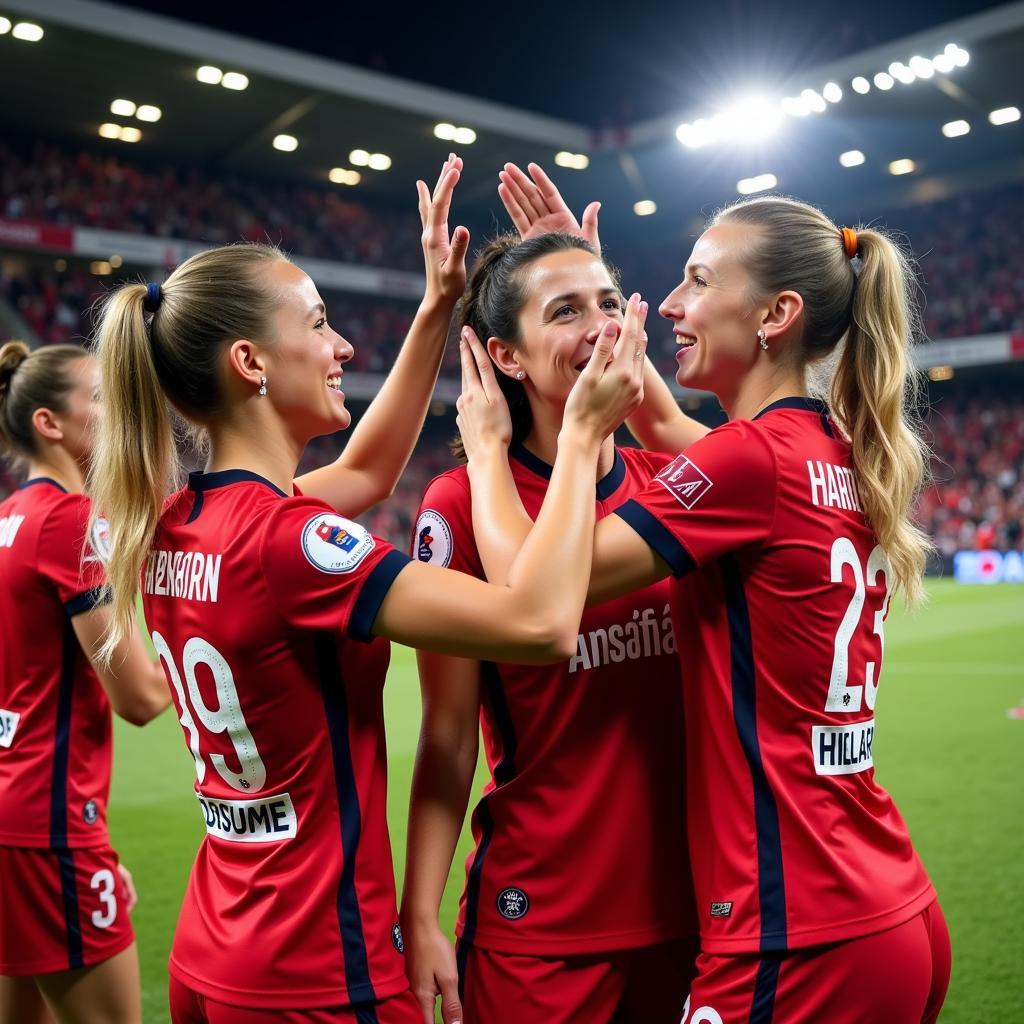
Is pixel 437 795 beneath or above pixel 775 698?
beneath

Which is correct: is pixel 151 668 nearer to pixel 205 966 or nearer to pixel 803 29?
pixel 205 966

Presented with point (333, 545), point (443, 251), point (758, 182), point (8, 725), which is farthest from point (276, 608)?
point (758, 182)

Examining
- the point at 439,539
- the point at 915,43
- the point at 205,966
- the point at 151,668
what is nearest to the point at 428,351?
the point at 439,539

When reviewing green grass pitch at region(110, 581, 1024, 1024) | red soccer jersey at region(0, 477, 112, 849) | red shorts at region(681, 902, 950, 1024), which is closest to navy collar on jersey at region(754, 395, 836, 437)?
red shorts at region(681, 902, 950, 1024)

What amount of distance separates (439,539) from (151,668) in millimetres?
1329

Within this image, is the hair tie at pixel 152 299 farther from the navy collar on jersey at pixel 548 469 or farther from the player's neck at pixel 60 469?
the player's neck at pixel 60 469

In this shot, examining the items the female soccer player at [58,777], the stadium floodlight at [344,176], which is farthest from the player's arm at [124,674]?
the stadium floodlight at [344,176]

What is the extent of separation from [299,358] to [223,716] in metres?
0.74

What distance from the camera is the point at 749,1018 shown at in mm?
1995

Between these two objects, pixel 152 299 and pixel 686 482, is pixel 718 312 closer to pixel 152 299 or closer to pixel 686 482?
pixel 686 482

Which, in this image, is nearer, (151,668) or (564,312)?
(564,312)

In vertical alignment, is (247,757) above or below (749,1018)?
above

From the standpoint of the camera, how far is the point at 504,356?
8.71 feet

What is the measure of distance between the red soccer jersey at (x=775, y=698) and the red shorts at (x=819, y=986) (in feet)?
0.12
